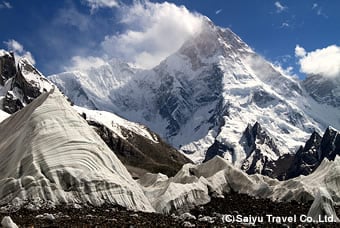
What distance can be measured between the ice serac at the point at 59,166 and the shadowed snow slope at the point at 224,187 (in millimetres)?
4607

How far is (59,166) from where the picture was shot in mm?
50125

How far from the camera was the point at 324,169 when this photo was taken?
77.5 metres

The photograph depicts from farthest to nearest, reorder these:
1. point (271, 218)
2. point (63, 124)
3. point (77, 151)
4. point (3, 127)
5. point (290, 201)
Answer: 1. point (3, 127)
2. point (290, 201)
3. point (63, 124)
4. point (77, 151)
5. point (271, 218)

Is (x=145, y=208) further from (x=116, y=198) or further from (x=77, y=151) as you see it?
(x=77, y=151)

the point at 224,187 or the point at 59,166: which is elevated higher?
the point at 224,187

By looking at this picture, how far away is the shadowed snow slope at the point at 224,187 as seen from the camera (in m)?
57.8

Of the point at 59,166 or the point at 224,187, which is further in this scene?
the point at 224,187

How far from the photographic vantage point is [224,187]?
74188 mm

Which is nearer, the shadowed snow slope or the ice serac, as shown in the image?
the ice serac

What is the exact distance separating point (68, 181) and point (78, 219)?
13879 millimetres

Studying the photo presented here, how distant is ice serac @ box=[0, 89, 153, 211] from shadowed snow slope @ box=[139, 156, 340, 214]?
15.1 feet

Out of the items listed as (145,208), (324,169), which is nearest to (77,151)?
(145,208)

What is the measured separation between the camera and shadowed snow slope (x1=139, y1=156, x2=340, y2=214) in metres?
57.8

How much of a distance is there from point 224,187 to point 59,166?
29.6 meters
